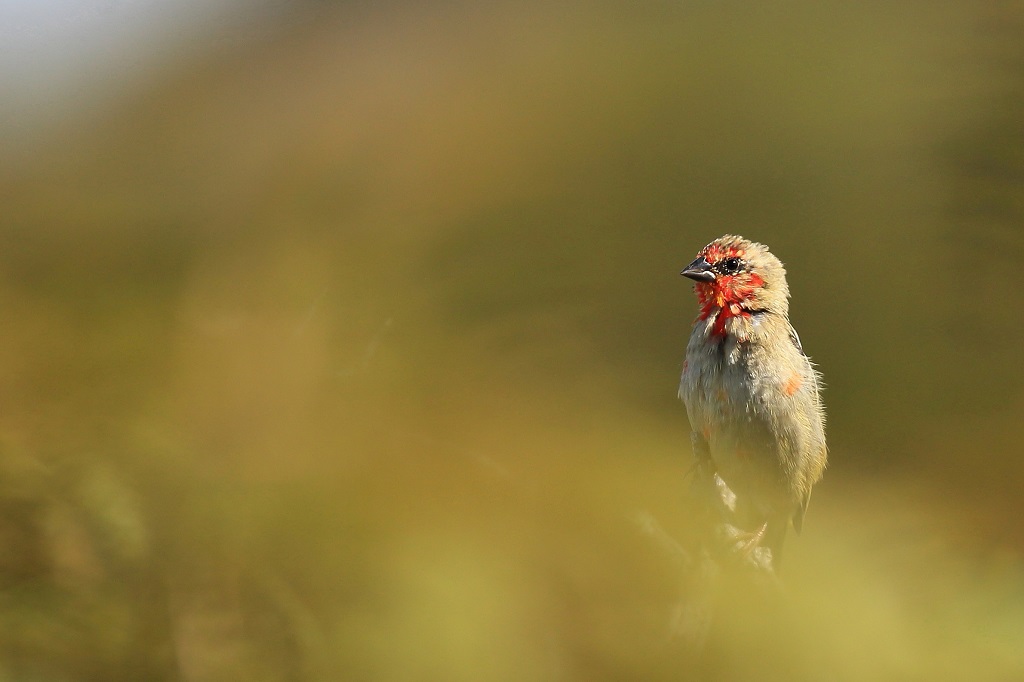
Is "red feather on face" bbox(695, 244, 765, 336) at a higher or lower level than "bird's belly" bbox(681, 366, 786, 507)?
higher

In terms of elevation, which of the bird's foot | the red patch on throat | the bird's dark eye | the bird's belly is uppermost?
the bird's dark eye

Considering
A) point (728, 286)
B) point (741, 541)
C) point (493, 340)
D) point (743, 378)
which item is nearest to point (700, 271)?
point (728, 286)

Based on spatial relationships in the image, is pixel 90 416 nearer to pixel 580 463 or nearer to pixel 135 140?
pixel 580 463

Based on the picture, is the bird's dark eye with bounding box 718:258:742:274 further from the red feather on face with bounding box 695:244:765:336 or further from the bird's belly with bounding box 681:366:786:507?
the bird's belly with bounding box 681:366:786:507

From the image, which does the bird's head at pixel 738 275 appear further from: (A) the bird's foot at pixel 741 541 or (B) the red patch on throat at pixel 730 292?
(A) the bird's foot at pixel 741 541

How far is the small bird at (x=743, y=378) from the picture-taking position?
159 cm

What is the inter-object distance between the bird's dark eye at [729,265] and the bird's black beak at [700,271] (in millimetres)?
33

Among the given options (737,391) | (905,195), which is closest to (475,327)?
(737,391)

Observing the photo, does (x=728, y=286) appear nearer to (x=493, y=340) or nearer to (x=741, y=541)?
(x=741, y=541)

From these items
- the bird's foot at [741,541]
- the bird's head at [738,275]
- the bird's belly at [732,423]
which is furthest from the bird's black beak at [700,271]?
the bird's foot at [741,541]

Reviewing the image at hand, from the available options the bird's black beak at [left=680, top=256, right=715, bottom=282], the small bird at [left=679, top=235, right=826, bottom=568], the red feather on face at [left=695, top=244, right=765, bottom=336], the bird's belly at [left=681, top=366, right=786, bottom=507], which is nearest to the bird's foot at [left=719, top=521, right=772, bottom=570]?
the small bird at [left=679, top=235, right=826, bottom=568]

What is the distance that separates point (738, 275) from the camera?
1614 mm

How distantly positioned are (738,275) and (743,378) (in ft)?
0.73

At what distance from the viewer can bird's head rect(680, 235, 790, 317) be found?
1.61 meters
